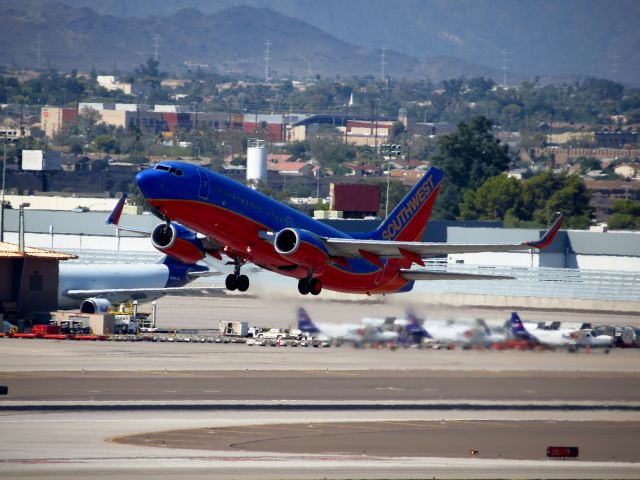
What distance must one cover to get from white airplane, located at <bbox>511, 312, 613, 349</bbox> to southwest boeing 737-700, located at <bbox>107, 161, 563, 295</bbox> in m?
8.87

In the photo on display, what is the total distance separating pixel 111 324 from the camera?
102 m

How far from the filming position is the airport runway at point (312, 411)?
52.7m

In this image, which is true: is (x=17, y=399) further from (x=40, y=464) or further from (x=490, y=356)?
(x=490, y=356)

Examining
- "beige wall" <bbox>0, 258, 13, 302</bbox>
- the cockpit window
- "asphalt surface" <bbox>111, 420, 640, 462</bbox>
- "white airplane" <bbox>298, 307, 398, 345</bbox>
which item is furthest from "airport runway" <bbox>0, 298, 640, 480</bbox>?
the cockpit window

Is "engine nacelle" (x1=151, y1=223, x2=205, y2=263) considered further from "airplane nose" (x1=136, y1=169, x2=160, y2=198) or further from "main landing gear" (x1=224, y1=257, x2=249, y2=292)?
"airplane nose" (x1=136, y1=169, x2=160, y2=198)

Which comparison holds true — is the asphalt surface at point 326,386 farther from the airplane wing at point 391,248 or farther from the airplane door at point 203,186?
the airplane door at point 203,186

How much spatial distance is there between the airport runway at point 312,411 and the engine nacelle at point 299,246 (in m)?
7.46

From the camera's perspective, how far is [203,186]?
6475 cm

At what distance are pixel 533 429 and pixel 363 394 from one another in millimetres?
12779

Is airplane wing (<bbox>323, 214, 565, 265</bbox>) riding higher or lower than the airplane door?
lower

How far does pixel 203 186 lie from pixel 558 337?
3181cm

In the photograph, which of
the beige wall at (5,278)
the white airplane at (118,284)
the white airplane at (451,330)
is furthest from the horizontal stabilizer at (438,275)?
the beige wall at (5,278)

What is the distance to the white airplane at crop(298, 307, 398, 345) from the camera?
83.0m

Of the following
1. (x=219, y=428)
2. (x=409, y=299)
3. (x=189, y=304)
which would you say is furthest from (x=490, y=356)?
(x=189, y=304)
